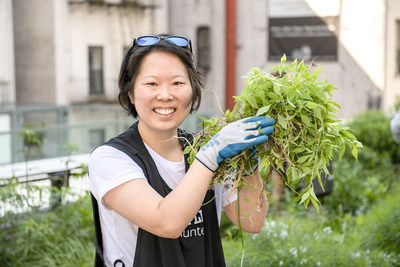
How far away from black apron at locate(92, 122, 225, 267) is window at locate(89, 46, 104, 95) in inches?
703

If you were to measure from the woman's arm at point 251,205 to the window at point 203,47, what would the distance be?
1931cm

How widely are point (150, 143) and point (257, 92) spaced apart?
49cm

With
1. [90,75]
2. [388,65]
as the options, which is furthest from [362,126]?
[90,75]

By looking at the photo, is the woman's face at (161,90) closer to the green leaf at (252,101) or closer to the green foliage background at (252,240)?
the green leaf at (252,101)

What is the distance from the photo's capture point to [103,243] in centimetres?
223

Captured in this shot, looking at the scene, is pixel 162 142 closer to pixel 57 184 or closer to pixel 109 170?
pixel 109 170

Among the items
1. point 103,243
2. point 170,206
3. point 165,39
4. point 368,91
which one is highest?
point 165,39

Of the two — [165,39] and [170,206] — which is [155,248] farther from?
[165,39]

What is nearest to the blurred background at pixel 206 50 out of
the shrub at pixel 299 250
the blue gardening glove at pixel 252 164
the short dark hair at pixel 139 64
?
the shrub at pixel 299 250

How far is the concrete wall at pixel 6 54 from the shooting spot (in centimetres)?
1697

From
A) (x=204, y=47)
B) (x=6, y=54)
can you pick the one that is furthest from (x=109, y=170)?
(x=204, y=47)

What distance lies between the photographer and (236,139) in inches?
77.5

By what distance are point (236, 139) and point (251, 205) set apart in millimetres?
471

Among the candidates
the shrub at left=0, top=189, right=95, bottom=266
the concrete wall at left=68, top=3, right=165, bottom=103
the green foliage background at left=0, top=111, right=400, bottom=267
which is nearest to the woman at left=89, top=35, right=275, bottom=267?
the green foliage background at left=0, top=111, right=400, bottom=267
